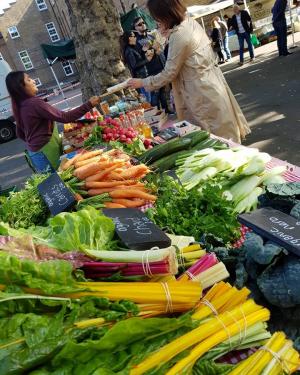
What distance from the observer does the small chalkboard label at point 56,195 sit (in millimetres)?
2689

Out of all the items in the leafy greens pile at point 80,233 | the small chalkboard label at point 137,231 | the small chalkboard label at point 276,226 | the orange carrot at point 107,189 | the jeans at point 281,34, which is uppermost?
the leafy greens pile at point 80,233

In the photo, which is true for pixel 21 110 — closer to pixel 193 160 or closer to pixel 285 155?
pixel 193 160

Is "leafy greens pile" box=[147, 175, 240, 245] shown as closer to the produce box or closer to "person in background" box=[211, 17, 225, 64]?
the produce box

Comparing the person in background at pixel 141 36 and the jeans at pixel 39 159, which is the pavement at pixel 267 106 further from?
the jeans at pixel 39 159

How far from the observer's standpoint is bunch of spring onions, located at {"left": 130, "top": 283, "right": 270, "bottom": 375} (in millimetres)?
1305

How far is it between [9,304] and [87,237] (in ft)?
1.83

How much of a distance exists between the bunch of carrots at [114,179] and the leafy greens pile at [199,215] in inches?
17.8

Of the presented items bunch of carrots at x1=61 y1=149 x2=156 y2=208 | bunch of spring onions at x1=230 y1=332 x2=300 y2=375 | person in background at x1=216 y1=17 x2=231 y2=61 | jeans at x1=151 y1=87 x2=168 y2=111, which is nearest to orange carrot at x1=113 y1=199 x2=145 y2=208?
Answer: bunch of carrots at x1=61 y1=149 x2=156 y2=208

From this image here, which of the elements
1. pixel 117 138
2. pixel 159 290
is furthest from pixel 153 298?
pixel 117 138

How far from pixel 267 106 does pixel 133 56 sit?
317 cm

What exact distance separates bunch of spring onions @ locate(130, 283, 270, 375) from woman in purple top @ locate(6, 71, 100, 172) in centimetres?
301

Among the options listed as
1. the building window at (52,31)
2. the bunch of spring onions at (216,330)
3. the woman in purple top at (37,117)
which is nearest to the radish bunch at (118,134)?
the woman in purple top at (37,117)

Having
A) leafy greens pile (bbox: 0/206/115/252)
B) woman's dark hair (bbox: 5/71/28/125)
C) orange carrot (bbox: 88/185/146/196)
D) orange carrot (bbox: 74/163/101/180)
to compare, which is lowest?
orange carrot (bbox: 88/185/146/196)

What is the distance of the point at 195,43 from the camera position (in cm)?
399
